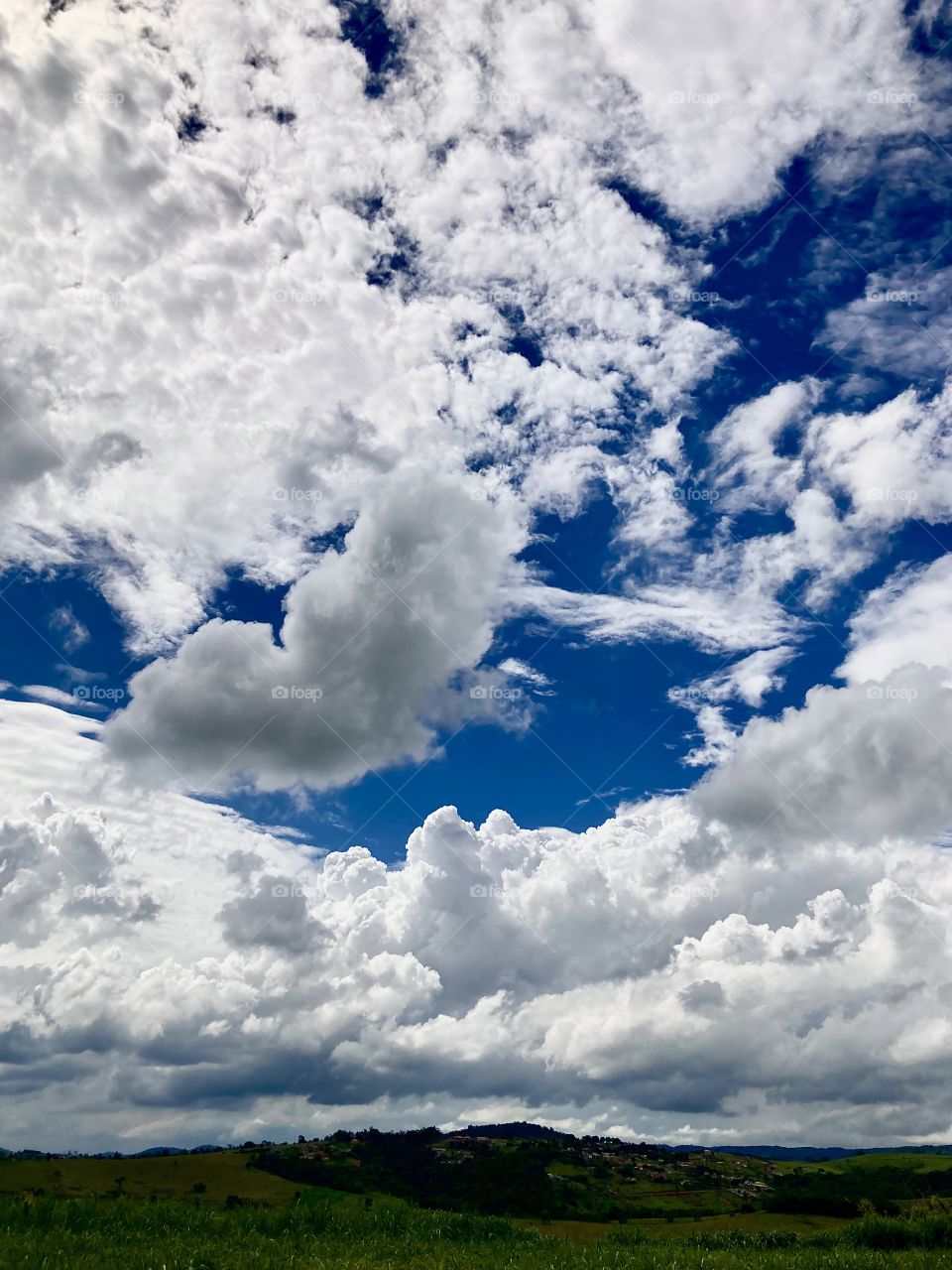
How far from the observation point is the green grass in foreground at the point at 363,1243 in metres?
12.7

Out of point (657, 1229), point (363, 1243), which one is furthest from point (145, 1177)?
point (363, 1243)

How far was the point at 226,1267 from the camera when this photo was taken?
39.4ft

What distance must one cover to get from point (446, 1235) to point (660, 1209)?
225942 mm

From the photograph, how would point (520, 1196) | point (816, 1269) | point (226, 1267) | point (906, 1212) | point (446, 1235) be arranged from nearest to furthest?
1. point (226, 1267)
2. point (816, 1269)
3. point (446, 1235)
4. point (906, 1212)
5. point (520, 1196)

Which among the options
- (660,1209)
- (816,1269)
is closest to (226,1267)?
(816,1269)

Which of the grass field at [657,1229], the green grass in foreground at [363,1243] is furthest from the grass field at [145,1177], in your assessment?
the green grass in foreground at [363,1243]

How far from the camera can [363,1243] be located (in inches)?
621

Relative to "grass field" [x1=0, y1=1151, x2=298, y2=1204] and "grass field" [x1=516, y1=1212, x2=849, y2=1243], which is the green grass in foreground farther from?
"grass field" [x1=0, y1=1151, x2=298, y2=1204]

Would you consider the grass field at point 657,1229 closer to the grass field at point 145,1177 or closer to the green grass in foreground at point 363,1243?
the green grass in foreground at point 363,1243

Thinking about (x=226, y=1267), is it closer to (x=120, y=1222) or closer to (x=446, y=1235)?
(x=120, y=1222)

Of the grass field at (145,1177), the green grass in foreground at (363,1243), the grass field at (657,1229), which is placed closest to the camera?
the green grass in foreground at (363,1243)

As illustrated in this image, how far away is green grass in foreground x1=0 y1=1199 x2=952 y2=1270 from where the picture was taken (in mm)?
12719

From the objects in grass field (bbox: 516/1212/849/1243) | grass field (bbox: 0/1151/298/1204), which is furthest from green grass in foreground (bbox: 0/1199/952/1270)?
grass field (bbox: 0/1151/298/1204)

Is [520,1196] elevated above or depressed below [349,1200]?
below
